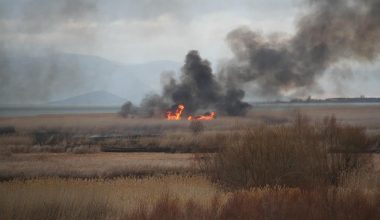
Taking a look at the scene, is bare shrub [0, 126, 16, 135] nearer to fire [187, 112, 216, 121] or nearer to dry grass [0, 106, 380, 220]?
dry grass [0, 106, 380, 220]

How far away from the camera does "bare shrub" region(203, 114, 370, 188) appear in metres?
22.1

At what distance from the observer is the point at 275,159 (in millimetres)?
22125

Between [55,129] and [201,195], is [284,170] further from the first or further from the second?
[55,129]

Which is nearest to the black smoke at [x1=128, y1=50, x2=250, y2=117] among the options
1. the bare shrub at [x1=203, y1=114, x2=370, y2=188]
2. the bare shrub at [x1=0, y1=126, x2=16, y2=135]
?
the bare shrub at [x1=0, y1=126, x2=16, y2=135]

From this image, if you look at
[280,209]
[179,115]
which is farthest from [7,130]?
[280,209]

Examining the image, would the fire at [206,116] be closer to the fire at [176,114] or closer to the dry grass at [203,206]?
the fire at [176,114]

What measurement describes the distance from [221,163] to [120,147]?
109ft

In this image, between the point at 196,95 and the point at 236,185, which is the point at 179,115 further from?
the point at 236,185

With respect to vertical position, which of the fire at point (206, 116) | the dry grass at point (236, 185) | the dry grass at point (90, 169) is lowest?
the dry grass at point (90, 169)

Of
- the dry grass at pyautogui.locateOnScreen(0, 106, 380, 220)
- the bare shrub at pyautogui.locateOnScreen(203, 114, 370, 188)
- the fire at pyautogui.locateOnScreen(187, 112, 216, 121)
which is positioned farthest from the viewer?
the fire at pyautogui.locateOnScreen(187, 112, 216, 121)

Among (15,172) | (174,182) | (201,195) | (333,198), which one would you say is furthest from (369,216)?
(15,172)

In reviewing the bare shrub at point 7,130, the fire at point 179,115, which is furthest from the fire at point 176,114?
the bare shrub at point 7,130

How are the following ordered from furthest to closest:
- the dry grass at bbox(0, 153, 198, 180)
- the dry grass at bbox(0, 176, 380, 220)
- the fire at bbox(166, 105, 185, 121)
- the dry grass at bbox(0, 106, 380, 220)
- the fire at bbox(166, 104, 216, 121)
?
the fire at bbox(166, 105, 185, 121) < the fire at bbox(166, 104, 216, 121) < the dry grass at bbox(0, 153, 198, 180) < the dry grass at bbox(0, 106, 380, 220) < the dry grass at bbox(0, 176, 380, 220)

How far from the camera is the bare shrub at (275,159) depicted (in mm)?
22062
